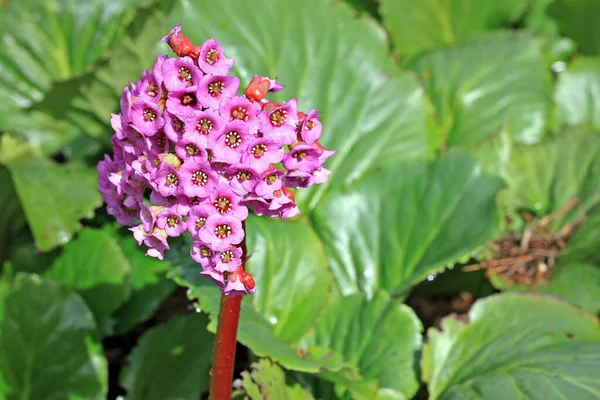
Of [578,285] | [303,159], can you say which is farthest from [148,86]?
[578,285]

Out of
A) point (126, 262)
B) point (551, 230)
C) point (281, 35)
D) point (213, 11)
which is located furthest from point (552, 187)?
point (126, 262)

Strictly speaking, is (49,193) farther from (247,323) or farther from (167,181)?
(167,181)

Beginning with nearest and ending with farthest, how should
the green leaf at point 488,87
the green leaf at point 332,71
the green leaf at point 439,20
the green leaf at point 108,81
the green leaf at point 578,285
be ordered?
1. the green leaf at point 578,285
2. the green leaf at point 108,81
3. the green leaf at point 332,71
4. the green leaf at point 488,87
5. the green leaf at point 439,20

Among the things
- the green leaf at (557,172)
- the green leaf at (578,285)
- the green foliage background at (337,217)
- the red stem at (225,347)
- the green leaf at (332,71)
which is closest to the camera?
the red stem at (225,347)

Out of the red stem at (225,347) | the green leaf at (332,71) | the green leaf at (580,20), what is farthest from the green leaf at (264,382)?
the green leaf at (580,20)

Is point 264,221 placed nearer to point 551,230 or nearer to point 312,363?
point 312,363

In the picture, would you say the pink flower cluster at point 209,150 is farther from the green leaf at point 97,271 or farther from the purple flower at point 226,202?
the green leaf at point 97,271
